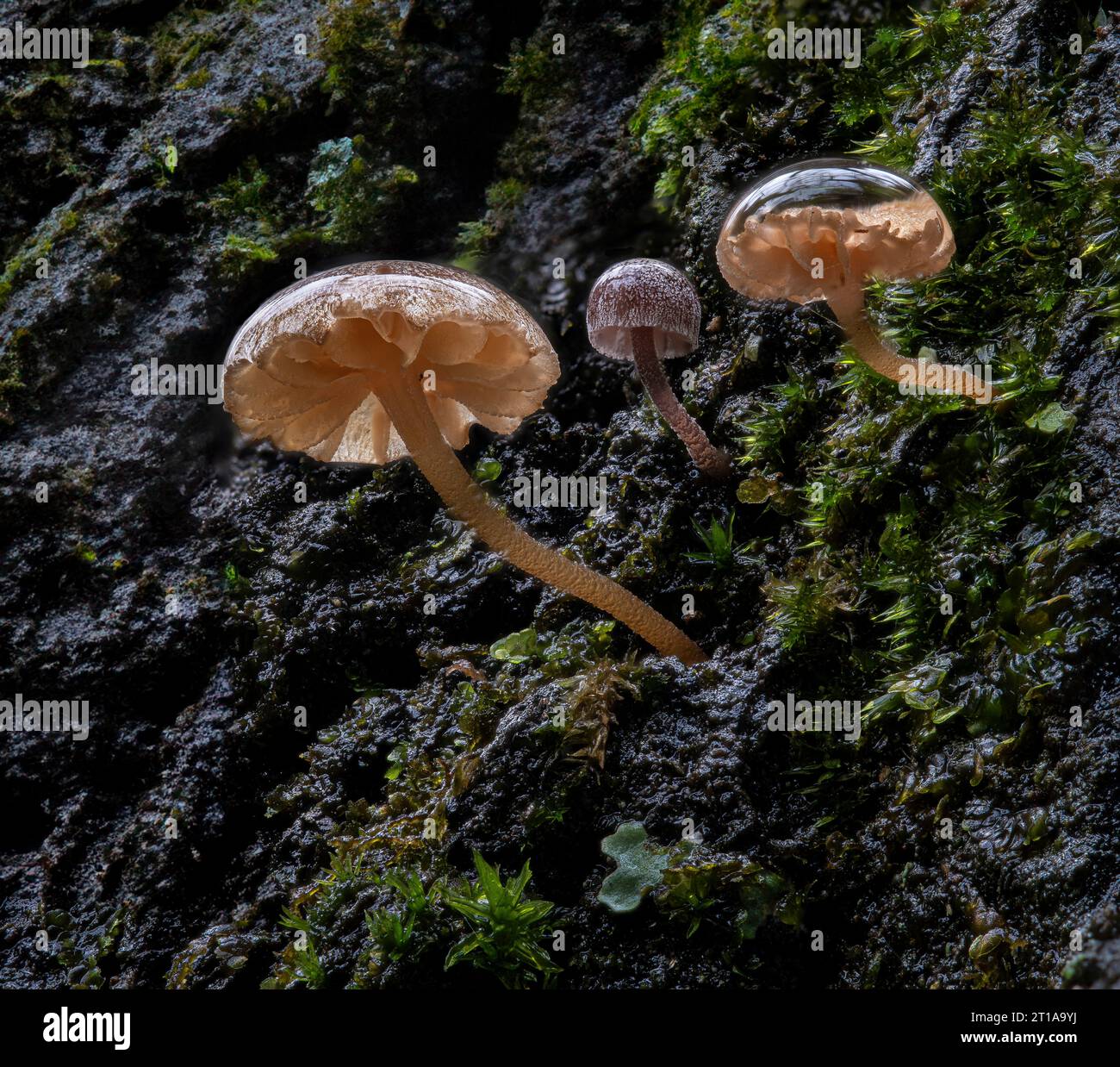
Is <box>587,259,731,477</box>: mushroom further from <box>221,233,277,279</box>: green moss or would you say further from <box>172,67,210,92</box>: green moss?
<box>172,67,210,92</box>: green moss

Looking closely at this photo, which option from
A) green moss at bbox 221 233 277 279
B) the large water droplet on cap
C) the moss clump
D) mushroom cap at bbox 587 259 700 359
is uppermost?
the moss clump

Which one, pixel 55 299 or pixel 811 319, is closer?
pixel 811 319

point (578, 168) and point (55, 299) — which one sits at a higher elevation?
point (578, 168)

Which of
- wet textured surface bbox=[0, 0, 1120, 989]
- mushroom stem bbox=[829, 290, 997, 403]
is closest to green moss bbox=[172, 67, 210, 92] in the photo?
wet textured surface bbox=[0, 0, 1120, 989]

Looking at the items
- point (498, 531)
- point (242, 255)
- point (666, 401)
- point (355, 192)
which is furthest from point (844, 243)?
point (242, 255)
